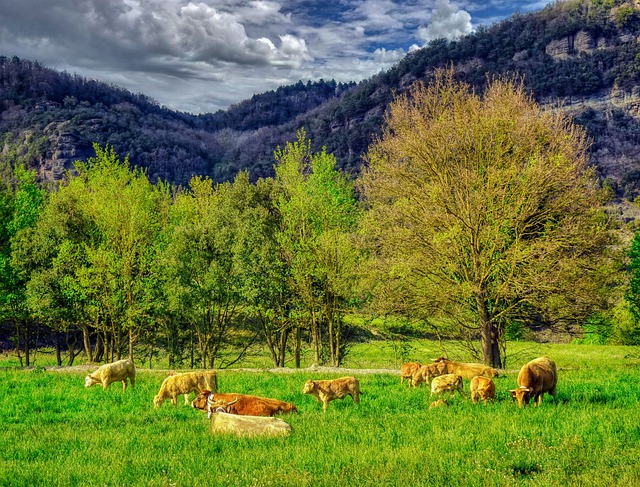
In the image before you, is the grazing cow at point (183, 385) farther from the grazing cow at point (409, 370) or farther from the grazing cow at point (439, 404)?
the grazing cow at point (409, 370)

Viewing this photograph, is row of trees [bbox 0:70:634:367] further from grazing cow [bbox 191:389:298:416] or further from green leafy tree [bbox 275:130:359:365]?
grazing cow [bbox 191:389:298:416]

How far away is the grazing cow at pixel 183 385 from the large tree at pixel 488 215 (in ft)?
40.4

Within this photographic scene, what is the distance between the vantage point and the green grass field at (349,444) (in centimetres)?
913

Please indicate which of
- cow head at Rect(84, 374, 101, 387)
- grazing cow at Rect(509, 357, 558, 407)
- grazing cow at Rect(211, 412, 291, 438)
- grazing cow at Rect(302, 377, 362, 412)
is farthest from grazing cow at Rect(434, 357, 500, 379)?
cow head at Rect(84, 374, 101, 387)

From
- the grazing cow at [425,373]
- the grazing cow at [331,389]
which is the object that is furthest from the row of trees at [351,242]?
the grazing cow at [331,389]

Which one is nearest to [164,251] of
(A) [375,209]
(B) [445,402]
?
(A) [375,209]

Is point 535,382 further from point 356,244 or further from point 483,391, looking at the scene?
point 356,244

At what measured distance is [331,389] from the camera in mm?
16578

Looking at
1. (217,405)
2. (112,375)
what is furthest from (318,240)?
(217,405)

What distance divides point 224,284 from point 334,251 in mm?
9163

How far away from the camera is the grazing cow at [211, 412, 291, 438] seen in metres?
12.4

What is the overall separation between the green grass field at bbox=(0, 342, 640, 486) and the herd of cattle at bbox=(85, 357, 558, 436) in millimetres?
395

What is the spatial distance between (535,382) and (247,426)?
8.52m

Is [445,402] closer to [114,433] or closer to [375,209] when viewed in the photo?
[114,433]
